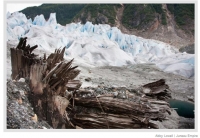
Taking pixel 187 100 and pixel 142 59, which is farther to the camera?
pixel 142 59

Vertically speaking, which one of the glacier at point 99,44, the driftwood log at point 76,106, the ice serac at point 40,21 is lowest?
the driftwood log at point 76,106

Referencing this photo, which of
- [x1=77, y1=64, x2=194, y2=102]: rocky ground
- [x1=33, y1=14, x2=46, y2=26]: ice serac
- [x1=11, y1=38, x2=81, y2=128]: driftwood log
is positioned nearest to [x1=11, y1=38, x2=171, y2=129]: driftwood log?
[x1=11, y1=38, x2=81, y2=128]: driftwood log

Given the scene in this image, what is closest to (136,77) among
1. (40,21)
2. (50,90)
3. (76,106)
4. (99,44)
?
(99,44)

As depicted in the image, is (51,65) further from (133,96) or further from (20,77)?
(133,96)

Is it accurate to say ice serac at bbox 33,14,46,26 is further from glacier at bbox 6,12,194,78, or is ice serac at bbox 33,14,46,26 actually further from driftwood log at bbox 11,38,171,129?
driftwood log at bbox 11,38,171,129

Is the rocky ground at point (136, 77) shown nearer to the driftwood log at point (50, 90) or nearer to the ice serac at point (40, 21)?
the driftwood log at point (50, 90)

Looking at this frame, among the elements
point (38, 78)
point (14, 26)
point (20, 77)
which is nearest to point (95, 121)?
point (38, 78)

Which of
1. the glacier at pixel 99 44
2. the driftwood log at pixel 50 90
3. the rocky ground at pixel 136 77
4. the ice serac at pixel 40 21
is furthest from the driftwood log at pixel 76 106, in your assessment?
the ice serac at pixel 40 21

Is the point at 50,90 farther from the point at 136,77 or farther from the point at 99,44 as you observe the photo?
the point at 99,44
